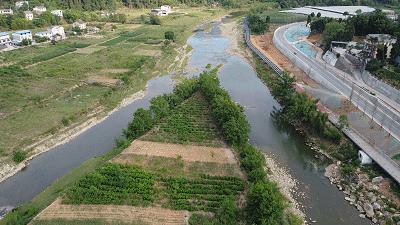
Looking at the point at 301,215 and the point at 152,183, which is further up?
the point at 152,183

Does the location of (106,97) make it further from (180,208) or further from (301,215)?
(301,215)

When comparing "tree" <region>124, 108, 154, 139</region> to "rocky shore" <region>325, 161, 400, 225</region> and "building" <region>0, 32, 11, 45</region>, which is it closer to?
"rocky shore" <region>325, 161, 400, 225</region>

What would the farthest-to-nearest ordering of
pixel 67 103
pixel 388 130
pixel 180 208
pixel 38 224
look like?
1. pixel 67 103
2. pixel 388 130
3. pixel 180 208
4. pixel 38 224

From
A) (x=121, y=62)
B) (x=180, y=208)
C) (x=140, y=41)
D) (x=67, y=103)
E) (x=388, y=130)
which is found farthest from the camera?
(x=140, y=41)

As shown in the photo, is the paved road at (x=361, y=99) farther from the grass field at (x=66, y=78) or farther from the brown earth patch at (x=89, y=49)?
the brown earth patch at (x=89, y=49)

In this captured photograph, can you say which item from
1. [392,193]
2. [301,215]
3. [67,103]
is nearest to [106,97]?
[67,103]

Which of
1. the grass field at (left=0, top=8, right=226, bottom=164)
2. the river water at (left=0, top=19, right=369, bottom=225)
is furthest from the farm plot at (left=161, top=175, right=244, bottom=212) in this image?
the grass field at (left=0, top=8, right=226, bottom=164)
